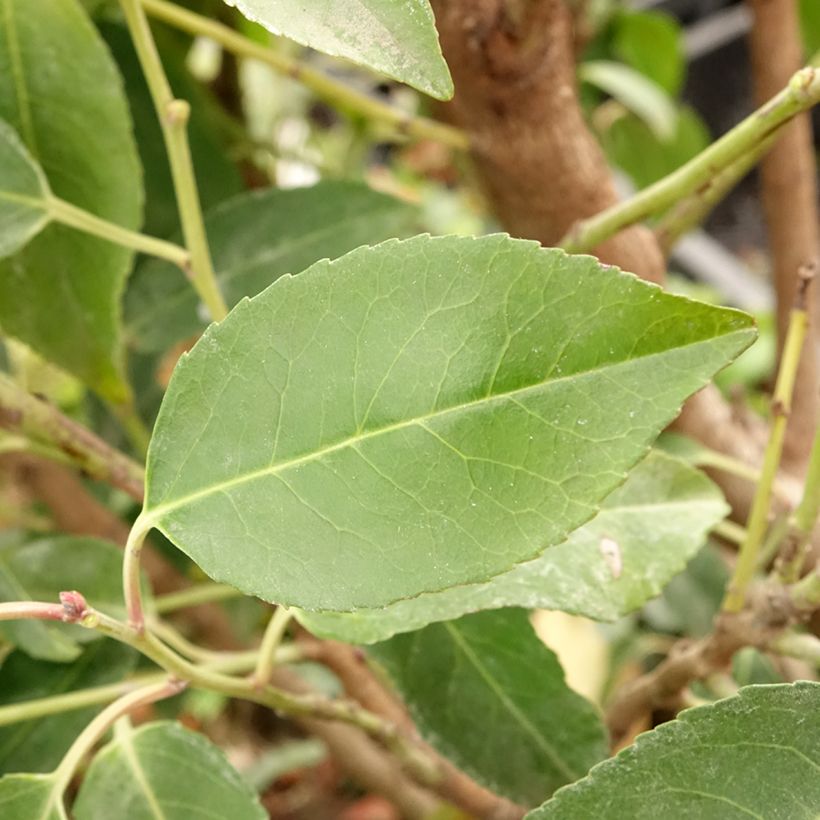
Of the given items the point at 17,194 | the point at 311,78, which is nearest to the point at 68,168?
the point at 17,194

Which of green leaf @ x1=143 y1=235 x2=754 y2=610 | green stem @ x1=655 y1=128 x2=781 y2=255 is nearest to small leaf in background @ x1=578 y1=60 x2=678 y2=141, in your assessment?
green stem @ x1=655 y1=128 x2=781 y2=255

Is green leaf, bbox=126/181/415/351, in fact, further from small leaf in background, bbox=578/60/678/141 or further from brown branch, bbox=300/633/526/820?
small leaf in background, bbox=578/60/678/141

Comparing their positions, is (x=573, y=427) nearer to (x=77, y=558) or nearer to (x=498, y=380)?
(x=498, y=380)

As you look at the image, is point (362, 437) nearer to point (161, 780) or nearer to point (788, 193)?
point (161, 780)

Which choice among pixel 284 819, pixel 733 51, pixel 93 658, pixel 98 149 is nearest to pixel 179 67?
pixel 98 149

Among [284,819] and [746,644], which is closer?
[746,644]
